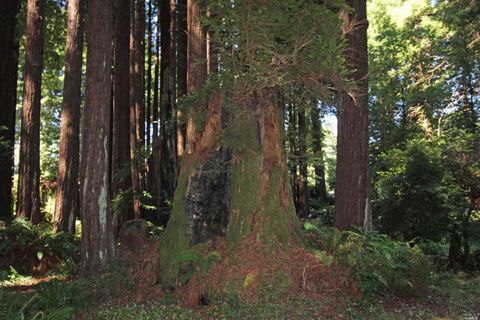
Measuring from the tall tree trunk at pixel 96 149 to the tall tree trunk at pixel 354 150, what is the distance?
4557 millimetres

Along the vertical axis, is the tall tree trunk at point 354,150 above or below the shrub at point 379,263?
above

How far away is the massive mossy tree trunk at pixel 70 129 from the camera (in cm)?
1088

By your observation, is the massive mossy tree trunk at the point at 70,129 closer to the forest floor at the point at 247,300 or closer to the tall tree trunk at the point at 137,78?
the forest floor at the point at 247,300

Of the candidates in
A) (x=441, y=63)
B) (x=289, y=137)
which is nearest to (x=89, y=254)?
(x=289, y=137)

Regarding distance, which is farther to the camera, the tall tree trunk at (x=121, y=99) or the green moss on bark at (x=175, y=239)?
the tall tree trunk at (x=121, y=99)

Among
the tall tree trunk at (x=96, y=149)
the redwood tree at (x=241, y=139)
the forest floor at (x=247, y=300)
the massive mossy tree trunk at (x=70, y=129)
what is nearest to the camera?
the forest floor at (x=247, y=300)

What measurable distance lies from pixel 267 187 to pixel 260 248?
1.02m

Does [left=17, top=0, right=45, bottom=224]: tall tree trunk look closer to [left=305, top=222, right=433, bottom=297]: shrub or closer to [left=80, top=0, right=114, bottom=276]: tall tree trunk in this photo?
[left=80, top=0, right=114, bottom=276]: tall tree trunk

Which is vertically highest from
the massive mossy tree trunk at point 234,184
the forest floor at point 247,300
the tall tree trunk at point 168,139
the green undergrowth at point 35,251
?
the tall tree trunk at point 168,139

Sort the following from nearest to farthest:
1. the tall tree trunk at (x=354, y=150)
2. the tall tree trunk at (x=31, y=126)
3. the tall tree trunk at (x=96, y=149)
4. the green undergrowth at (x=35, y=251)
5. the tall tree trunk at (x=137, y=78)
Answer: the tall tree trunk at (x=96, y=149) < the tall tree trunk at (x=354, y=150) < the green undergrowth at (x=35, y=251) < the tall tree trunk at (x=31, y=126) < the tall tree trunk at (x=137, y=78)

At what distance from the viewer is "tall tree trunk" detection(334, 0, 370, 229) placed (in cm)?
879

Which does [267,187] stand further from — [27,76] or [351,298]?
[27,76]

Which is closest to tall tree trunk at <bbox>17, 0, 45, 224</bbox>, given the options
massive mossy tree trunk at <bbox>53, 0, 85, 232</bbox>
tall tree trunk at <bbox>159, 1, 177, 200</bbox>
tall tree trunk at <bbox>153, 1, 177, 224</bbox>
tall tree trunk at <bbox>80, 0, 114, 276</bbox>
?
massive mossy tree trunk at <bbox>53, 0, 85, 232</bbox>

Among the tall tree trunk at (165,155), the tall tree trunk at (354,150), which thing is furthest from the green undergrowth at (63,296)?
the tall tree trunk at (165,155)
